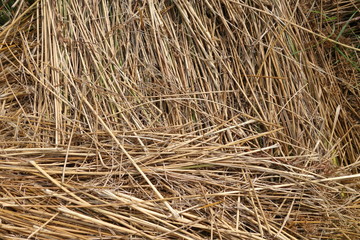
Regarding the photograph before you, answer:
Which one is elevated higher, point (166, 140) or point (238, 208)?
point (166, 140)

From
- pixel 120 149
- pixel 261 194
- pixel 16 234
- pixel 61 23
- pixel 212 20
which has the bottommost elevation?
pixel 261 194

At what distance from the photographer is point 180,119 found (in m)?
1.47

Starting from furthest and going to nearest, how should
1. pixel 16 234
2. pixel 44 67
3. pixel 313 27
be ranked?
1. pixel 313 27
2. pixel 44 67
3. pixel 16 234

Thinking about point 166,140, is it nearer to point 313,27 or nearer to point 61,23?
point 61,23

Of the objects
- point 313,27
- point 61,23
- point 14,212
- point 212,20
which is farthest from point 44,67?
point 313,27

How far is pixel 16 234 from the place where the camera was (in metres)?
1.24

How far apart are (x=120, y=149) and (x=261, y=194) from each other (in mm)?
564

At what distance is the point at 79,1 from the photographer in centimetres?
154

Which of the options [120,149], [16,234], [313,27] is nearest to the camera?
[16,234]

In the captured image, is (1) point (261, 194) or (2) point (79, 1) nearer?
(1) point (261, 194)

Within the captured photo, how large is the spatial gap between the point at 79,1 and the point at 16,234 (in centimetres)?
96

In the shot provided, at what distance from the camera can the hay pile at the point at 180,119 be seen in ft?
4.22

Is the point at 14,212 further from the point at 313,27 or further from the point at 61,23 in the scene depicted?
the point at 313,27

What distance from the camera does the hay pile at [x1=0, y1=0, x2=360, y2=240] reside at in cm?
129
